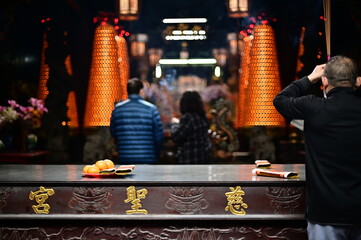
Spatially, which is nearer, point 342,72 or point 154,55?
point 342,72

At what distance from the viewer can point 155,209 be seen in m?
2.42

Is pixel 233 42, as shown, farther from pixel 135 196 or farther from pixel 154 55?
pixel 135 196

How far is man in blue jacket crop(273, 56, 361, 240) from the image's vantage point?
1.95m

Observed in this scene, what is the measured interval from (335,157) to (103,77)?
134 inches

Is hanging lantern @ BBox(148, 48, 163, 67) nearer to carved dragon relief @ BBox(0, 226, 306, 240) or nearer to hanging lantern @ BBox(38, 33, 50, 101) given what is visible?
hanging lantern @ BBox(38, 33, 50, 101)

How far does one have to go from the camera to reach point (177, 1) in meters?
6.06

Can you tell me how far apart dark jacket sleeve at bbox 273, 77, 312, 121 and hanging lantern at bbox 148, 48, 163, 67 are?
4005 mm

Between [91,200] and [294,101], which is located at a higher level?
[294,101]

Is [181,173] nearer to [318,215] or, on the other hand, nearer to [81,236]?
[81,236]

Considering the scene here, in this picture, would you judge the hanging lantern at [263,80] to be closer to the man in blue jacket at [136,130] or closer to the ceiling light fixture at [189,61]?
the ceiling light fixture at [189,61]

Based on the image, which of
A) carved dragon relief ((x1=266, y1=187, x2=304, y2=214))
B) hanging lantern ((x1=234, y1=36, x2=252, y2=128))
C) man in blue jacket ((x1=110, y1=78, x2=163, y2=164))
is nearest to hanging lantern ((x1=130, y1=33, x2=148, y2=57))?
hanging lantern ((x1=234, y1=36, x2=252, y2=128))

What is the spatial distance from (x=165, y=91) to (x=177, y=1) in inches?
49.5

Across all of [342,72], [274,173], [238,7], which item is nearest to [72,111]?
[238,7]

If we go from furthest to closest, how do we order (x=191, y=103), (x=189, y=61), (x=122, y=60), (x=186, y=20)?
(x=189, y=61) → (x=186, y=20) → (x=122, y=60) → (x=191, y=103)
